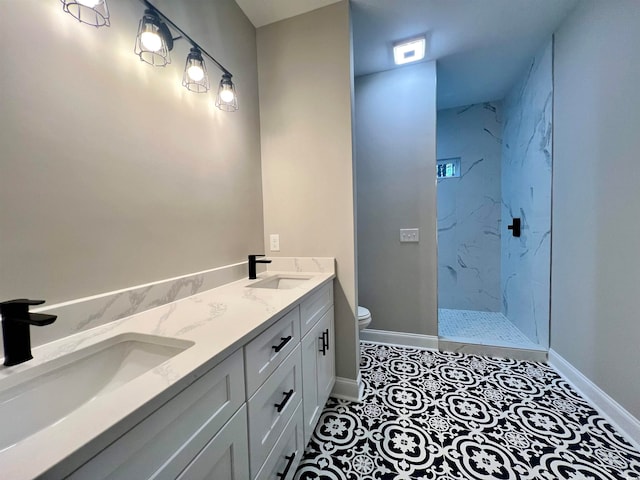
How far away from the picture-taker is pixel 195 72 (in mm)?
1194

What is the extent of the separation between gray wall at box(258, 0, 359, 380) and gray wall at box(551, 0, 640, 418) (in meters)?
1.41

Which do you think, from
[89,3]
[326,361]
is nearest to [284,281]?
[326,361]

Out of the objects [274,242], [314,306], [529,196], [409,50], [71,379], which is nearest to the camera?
[71,379]

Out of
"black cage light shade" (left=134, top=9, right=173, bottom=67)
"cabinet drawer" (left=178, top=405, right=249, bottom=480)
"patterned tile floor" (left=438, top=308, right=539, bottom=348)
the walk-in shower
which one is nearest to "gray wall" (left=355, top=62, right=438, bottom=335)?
"patterned tile floor" (left=438, top=308, right=539, bottom=348)

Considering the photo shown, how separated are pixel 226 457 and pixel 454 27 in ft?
8.95

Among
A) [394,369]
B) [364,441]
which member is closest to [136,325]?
[364,441]

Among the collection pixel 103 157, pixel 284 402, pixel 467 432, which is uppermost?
pixel 103 157

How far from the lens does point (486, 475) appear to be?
44.2 inches

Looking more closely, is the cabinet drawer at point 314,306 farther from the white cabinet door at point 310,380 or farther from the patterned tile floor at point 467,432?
the patterned tile floor at point 467,432

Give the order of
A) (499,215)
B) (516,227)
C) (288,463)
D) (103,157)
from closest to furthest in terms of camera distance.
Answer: (103,157) < (288,463) < (516,227) < (499,215)

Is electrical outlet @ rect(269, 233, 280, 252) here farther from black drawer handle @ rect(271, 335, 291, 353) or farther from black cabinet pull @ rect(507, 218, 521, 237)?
black cabinet pull @ rect(507, 218, 521, 237)

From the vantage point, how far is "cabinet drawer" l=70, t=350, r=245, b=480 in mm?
413

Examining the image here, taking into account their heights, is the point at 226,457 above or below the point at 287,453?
above

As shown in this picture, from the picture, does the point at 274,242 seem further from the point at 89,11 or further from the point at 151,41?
Answer: the point at 89,11
